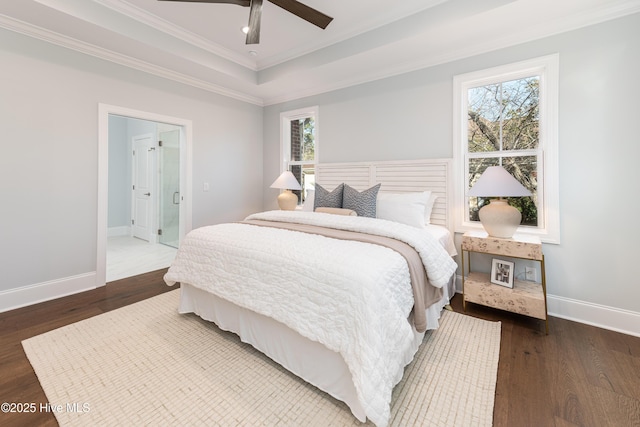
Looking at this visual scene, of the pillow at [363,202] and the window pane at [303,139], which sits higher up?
the window pane at [303,139]

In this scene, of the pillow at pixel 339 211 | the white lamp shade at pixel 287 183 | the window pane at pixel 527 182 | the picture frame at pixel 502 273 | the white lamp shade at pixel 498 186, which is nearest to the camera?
the white lamp shade at pixel 498 186

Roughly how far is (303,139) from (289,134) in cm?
29

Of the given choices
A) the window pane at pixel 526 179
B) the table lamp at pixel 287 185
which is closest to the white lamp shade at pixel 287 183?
the table lamp at pixel 287 185

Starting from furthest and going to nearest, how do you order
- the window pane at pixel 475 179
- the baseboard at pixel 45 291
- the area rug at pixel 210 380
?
the window pane at pixel 475 179 → the baseboard at pixel 45 291 → the area rug at pixel 210 380

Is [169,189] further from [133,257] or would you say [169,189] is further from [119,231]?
[119,231]

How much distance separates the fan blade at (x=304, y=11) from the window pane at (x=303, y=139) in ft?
6.41

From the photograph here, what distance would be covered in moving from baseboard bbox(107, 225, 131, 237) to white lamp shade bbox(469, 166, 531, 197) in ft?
21.4

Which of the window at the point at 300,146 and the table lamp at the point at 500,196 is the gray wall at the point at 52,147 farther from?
the table lamp at the point at 500,196

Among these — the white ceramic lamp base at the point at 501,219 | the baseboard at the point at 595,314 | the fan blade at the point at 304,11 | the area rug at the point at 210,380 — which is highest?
the fan blade at the point at 304,11

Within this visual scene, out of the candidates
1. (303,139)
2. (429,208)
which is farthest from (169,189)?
(429,208)

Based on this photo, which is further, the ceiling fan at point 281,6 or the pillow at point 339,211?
the pillow at point 339,211

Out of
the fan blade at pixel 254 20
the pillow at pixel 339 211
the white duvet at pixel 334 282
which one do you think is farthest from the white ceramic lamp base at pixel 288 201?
the fan blade at pixel 254 20

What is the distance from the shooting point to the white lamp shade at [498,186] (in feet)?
7.50

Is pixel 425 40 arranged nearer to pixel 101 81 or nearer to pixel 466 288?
pixel 466 288
